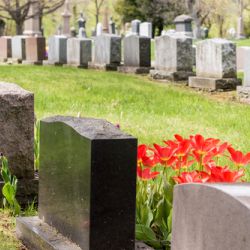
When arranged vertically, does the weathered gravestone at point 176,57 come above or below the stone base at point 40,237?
above

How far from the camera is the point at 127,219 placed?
377 cm

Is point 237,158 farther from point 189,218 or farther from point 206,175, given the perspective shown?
point 189,218

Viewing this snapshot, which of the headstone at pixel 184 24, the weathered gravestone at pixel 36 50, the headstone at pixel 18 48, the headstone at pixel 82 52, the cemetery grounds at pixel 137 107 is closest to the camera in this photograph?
the cemetery grounds at pixel 137 107

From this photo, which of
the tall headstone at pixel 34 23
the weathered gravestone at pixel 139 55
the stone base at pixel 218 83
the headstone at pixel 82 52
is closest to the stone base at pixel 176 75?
the stone base at pixel 218 83

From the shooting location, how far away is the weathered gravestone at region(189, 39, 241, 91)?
47.1ft

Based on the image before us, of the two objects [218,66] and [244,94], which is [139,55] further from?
[244,94]

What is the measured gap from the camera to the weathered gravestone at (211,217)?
85.7 inches

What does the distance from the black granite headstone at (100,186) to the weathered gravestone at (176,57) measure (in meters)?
12.4

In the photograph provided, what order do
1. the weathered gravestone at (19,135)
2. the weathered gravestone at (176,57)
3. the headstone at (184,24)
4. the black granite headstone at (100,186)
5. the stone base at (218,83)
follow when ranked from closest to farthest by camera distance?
the black granite headstone at (100,186)
the weathered gravestone at (19,135)
the stone base at (218,83)
the weathered gravestone at (176,57)
the headstone at (184,24)

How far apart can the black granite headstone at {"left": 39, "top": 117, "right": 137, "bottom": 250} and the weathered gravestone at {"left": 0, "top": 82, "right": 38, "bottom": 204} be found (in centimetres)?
141

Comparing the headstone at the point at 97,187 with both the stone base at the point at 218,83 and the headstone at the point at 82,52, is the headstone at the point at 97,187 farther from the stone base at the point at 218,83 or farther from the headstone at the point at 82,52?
the headstone at the point at 82,52

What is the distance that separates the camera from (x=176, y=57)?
16.3 meters

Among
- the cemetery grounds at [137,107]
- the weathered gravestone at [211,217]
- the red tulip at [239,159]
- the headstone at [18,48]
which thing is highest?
the weathered gravestone at [211,217]

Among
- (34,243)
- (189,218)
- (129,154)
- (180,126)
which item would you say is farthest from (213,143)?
(180,126)
